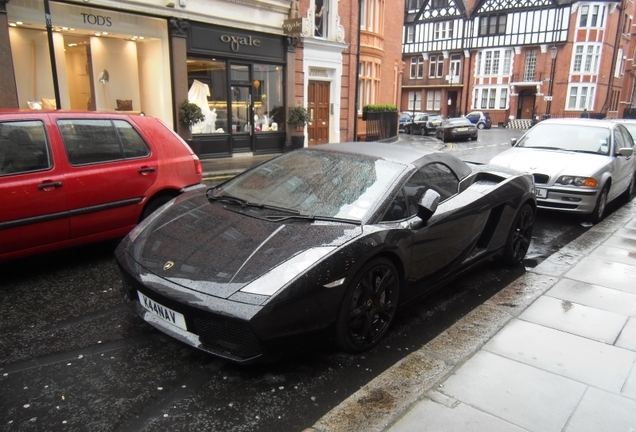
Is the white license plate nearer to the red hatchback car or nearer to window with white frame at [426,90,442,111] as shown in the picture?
the red hatchback car

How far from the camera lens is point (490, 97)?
5434cm

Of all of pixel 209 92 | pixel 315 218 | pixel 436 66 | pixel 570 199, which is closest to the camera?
pixel 315 218

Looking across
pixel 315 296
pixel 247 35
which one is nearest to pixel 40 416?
pixel 315 296

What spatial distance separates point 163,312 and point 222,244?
0.58 metres

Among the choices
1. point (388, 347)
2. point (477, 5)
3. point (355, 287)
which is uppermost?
point (477, 5)

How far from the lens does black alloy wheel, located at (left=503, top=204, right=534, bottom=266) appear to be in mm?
5250

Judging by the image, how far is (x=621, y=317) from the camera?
4.02m

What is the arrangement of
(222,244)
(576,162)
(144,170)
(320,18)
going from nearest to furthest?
(222,244) < (144,170) < (576,162) < (320,18)

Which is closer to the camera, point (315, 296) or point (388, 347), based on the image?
point (315, 296)

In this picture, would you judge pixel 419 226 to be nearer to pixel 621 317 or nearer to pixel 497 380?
pixel 497 380

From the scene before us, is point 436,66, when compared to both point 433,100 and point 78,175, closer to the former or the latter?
point 433,100

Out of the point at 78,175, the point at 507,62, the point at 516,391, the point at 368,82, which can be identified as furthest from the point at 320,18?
the point at 507,62

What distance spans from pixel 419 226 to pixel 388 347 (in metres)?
0.98

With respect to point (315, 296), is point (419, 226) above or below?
above
